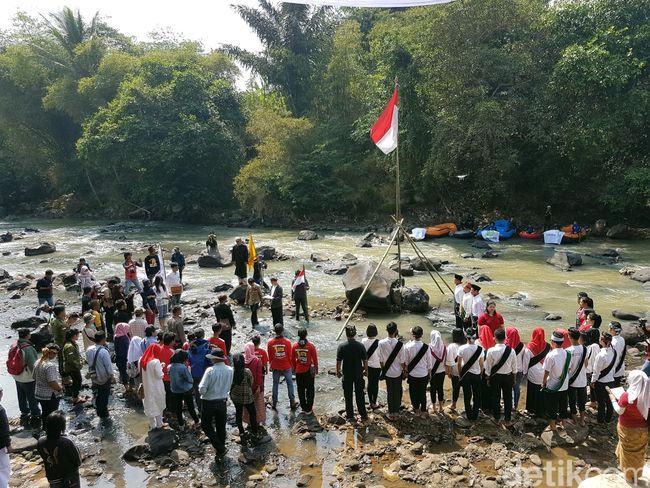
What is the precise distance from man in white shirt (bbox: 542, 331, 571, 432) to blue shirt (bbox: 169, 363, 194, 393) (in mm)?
5627

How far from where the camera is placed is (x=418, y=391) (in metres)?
8.44

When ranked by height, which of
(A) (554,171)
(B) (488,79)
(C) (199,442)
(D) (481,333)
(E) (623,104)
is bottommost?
(C) (199,442)

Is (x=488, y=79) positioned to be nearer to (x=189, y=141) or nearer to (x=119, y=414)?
(x=189, y=141)

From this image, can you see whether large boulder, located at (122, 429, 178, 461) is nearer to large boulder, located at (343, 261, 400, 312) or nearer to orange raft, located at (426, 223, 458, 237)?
large boulder, located at (343, 261, 400, 312)

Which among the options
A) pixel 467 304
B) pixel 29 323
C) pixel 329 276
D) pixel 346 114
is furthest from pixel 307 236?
pixel 467 304

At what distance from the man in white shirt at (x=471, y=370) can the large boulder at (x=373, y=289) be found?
6544 mm

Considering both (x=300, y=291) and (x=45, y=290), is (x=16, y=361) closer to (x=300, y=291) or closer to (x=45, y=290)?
(x=45, y=290)

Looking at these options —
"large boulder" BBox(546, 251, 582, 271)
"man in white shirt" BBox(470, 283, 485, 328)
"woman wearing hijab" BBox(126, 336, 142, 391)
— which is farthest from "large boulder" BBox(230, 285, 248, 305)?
"large boulder" BBox(546, 251, 582, 271)

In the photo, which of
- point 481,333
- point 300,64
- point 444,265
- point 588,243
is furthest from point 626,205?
point 300,64

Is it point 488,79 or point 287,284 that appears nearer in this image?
point 287,284

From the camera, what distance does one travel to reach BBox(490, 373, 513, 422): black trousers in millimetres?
8133

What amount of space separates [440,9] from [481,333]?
84.0 ft

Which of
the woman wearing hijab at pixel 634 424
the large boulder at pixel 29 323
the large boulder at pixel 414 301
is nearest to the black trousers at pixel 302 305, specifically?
the large boulder at pixel 414 301

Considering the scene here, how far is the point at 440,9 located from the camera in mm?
29484
